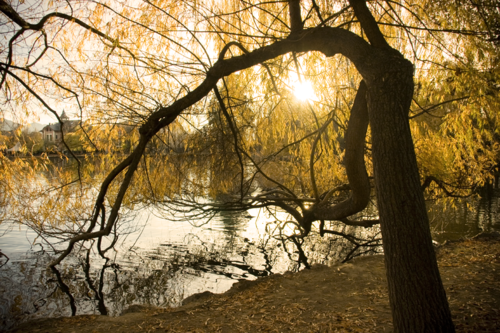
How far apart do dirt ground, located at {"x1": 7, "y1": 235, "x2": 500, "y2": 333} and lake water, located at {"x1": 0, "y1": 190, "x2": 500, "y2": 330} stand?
99cm

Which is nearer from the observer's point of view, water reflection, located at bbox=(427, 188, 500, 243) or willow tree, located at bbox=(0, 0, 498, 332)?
willow tree, located at bbox=(0, 0, 498, 332)

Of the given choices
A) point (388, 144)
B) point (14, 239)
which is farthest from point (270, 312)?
point (14, 239)

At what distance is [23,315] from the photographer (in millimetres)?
4688

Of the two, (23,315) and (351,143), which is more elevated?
(351,143)

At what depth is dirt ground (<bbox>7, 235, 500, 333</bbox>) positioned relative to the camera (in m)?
3.19

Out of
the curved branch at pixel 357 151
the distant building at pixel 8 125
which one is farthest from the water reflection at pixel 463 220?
the distant building at pixel 8 125

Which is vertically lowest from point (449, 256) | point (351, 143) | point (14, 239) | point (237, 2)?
point (449, 256)

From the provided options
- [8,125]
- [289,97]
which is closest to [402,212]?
[289,97]

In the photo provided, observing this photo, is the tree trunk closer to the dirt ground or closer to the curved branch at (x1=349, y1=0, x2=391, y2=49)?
the curved branch at (x1=349, y1=0, x2=391, y2=49)

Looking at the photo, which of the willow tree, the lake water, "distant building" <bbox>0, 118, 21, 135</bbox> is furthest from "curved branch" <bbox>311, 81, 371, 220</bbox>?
"distant building" <bbox>0, 118, 21, 135</bbox>

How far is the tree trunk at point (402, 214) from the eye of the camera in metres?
2.26

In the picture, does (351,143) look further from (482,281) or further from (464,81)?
(482,281)

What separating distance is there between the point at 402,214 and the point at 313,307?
78.1 inches

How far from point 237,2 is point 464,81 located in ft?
9.40
